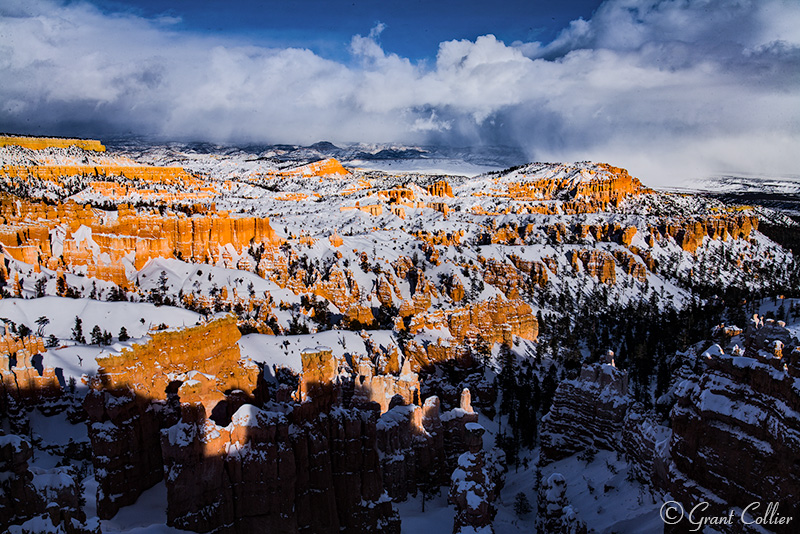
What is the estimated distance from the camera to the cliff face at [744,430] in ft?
41.2

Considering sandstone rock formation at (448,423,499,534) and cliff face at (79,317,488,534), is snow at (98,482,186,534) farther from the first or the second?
sandstone rock formation at (448,423,499,534)

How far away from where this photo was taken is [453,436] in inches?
1230

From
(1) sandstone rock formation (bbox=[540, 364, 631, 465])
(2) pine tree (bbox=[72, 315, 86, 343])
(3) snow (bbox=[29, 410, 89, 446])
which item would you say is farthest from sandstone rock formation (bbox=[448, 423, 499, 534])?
(2) pine tree (bbox=[72, 315, 86, 343])

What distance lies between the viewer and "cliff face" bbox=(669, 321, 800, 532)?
12.6m

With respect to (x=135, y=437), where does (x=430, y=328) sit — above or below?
below

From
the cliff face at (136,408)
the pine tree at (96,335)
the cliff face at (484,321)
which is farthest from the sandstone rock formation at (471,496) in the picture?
the pine tree at (96,335)

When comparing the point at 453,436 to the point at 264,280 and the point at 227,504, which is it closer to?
the point at 227,504

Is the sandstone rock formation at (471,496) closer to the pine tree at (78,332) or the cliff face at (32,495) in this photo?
the cliff face at (32,495)

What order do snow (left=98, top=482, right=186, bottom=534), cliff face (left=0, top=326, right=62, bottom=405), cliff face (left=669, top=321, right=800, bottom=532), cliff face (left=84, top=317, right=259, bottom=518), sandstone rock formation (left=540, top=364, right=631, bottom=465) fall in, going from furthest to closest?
sandstone rock formation (left=540, top=364, right=631, bottom=465) < cliff face (left=0, top=326, right=62, bottom=405) < cliff face (left=84, top=317, right=259, bottom=518) < snow (left=98, top=482, right=186, bottom=534) < cliff face (left=669, top=321, right=800, bottom=532)

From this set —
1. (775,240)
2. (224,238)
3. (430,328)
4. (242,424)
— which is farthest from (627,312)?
(775,240)

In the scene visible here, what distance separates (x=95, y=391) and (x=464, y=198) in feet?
505

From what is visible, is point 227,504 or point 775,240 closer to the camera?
point 227,504

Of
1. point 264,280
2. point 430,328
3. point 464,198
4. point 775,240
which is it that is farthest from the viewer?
point 464,198

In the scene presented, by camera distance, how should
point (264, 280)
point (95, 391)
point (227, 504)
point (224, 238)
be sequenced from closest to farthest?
point (227, 504) < point (95, 391) < point (264, 280) < point (224, 238)
